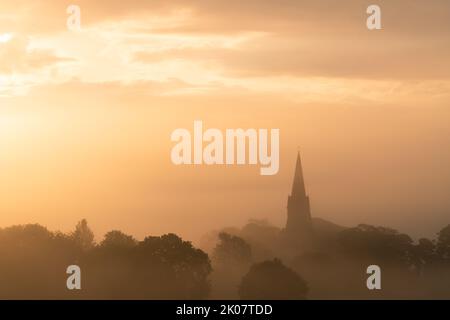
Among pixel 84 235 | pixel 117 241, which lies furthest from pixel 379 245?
pixel 117 241

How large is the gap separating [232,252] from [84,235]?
25.1 meters

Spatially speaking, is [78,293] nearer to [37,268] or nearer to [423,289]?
[37,268]

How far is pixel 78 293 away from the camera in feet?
424

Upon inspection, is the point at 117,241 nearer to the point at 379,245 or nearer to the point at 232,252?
the point at 232,252

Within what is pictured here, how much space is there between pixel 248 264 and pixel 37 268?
1701 inches

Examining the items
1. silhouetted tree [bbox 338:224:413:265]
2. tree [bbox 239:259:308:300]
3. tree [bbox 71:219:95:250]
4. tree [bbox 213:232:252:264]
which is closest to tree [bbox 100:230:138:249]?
tree [bbox 71:219:95:250]

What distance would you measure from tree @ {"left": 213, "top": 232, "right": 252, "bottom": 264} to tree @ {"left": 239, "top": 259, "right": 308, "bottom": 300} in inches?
1372

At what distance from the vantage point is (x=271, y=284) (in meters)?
130

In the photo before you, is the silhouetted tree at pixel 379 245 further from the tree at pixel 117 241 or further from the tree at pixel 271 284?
the tree at pixel 117 241

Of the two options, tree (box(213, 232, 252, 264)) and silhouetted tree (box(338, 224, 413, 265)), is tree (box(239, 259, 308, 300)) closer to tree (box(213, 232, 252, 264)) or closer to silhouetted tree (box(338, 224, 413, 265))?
tree (box(213, 232, 252, 264))

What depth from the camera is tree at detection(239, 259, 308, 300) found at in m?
128
